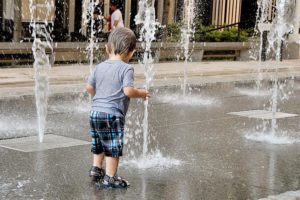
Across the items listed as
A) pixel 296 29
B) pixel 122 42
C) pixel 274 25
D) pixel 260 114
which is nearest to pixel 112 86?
pixel 122 42

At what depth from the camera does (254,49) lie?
24500 mm

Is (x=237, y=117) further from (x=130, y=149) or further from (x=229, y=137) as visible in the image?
(x=130, y=149)

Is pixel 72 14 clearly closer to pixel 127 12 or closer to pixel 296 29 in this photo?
pixel 127 12

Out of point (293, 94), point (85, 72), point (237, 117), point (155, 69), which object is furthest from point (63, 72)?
point (237, 117)

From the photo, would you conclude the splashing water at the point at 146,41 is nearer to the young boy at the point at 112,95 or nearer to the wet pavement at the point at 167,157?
the wet pavement at the point at 167,157

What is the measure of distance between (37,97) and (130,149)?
4.33 metres

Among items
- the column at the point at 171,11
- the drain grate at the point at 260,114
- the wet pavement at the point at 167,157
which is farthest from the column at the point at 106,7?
the drain grate at the point at 260,114

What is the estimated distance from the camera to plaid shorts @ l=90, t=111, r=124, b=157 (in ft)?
18.6

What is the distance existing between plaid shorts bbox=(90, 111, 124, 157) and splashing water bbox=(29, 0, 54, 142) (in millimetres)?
2460

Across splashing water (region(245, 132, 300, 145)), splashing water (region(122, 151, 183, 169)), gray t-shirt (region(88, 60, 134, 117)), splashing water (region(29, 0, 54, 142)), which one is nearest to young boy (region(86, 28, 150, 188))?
gray t-shirt (region(88, 60, 134, 117))

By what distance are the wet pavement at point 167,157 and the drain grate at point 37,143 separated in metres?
0.17

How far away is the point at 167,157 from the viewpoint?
7379mm

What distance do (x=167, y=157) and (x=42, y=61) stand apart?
963 centimetres

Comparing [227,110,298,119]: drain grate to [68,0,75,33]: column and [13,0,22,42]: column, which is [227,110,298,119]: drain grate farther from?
[68,0,75,33]: column
